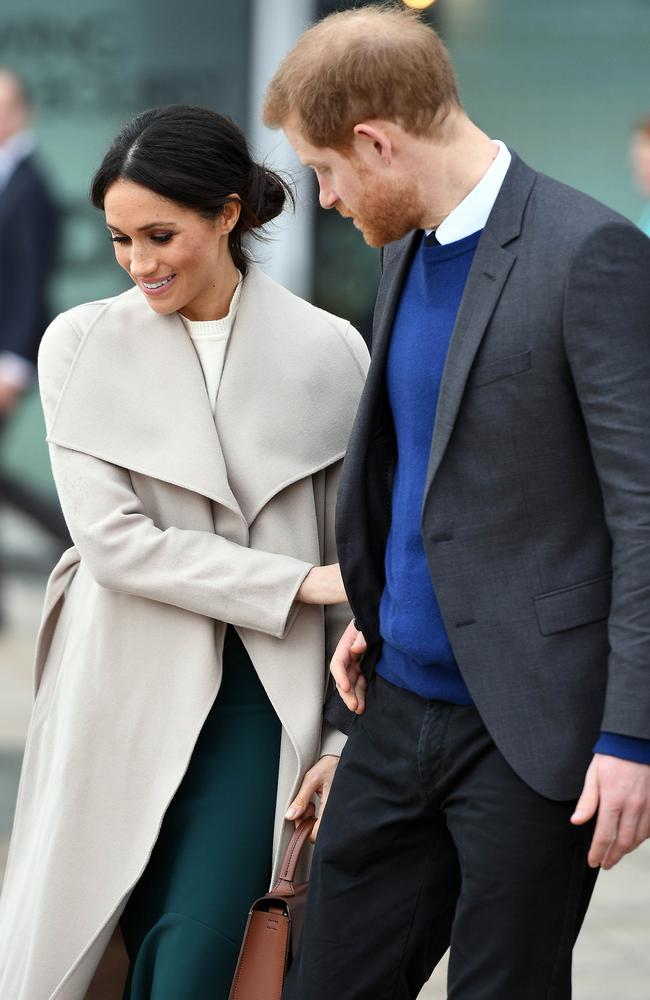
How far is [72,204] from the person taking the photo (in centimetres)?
750

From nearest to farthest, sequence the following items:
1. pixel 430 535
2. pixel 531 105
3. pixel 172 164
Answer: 1. pixel 430 535
2. pixel 172 164
3. pixel 531 105

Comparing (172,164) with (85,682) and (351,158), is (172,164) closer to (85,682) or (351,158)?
(351,158)

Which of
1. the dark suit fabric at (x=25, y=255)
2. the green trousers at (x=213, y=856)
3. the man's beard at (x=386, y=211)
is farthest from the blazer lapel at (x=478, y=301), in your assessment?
the dark suit fabric at (x=25, y=255)

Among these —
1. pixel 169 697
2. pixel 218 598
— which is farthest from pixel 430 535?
pixel 169 697

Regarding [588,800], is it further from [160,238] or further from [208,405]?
[160,238]

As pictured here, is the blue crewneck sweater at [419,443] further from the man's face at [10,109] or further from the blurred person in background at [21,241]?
the man's face at [10,109]

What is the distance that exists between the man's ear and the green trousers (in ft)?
3.15

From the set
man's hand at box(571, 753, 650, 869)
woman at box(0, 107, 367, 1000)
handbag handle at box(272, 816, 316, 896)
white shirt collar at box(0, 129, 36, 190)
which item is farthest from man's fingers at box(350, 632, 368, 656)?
white shirt collar at box(0, 129, 36, 190)

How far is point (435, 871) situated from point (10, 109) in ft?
19.6

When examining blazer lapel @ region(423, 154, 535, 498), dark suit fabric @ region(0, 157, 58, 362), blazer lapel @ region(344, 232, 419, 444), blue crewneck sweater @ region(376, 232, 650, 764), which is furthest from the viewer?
dark suit fabric @ region(0, 157, 58, 362)

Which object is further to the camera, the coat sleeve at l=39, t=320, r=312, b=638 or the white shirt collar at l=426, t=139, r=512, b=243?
the coat sleeve at l=39, t=320, r=312, b=638

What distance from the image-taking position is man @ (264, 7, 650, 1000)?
198 cm

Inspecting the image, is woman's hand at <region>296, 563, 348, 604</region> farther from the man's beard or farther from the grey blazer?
the man's beard

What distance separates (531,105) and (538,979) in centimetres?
571
